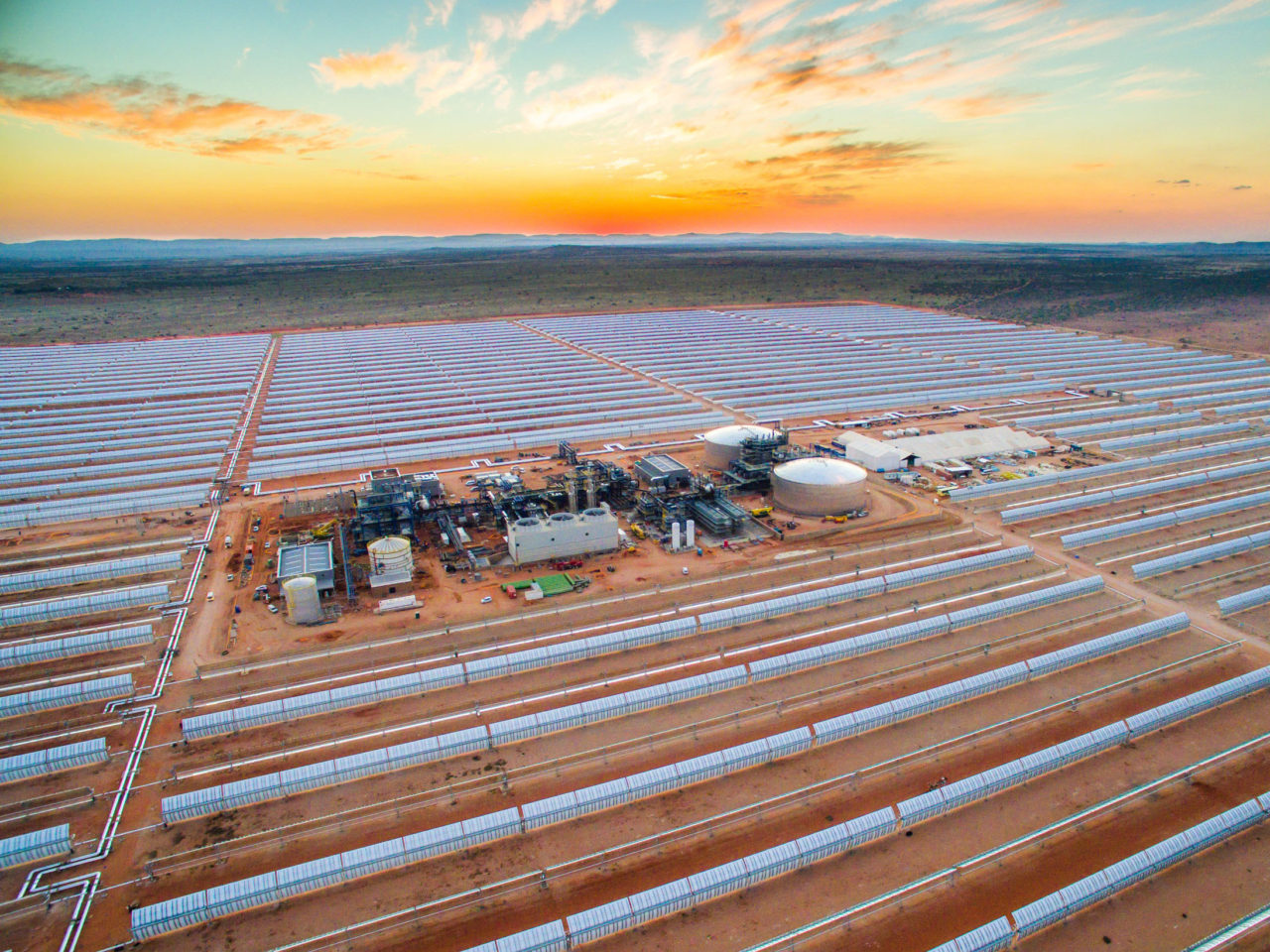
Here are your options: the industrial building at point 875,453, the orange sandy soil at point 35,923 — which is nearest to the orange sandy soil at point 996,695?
the orange sandy soil at point 35,923

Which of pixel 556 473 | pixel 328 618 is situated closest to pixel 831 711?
pixel 328 618

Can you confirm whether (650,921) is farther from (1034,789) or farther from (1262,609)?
(1262,609)

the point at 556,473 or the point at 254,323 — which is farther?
the point at 254,323

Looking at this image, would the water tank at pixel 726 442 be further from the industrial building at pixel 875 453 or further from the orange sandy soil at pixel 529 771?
the orange sandy soil at pixel 529 771

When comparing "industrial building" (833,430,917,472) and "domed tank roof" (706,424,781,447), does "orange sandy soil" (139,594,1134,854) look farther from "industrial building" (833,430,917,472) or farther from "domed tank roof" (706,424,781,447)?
"industrial building" (833,430,917,472)

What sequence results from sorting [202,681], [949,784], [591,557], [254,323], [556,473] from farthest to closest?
[254,323] < [556,473] < [591,557] < [202,681] < [949,784]

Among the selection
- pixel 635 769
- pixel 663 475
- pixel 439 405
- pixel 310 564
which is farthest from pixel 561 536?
pixel 439 405

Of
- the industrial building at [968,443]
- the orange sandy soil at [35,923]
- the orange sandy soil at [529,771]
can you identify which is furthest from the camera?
the industrial building at [968,443]
